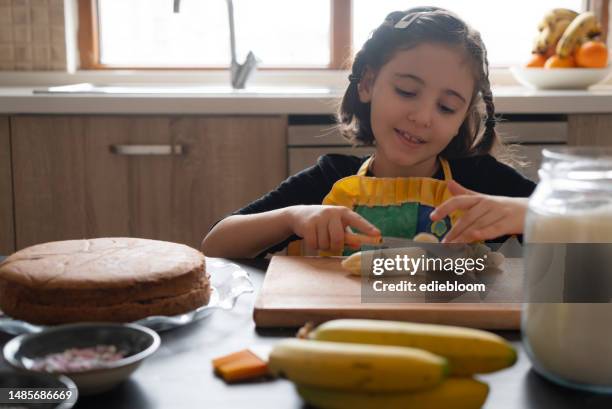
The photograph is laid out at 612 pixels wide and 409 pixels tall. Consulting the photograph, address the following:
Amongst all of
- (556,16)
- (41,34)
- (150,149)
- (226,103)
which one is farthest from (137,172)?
(556,16)

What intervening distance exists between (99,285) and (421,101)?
771mm

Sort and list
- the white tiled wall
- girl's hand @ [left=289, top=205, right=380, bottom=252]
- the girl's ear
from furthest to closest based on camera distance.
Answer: the white tiled wall < the girl's ear < girl's hand @ [left=289, top=205, right=380, bottom=252]

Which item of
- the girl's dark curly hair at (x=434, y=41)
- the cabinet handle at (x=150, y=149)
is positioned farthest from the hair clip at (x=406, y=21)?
the cabinet handle at (x=150, y=149)

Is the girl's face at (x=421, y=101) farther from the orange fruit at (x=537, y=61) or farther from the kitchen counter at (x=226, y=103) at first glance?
the orange fruit at (x=537, y=61)

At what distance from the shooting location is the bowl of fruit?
238 centimetres

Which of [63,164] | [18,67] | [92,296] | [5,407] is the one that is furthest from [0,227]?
[5,407]

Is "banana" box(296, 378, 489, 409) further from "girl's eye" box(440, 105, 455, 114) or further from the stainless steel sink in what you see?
the stainless steel sink

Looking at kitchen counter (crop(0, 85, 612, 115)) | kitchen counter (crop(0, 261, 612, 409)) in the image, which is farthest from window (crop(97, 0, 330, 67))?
kitchen counter (crop(0, 261, 612, 409))

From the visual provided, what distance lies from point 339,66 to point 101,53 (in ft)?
2.97

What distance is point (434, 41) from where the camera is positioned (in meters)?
1.42

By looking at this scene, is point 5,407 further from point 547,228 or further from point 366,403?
point 547,228

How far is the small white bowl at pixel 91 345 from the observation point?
0.61 m

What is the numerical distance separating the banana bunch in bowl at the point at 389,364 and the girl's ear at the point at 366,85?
99 centimetres

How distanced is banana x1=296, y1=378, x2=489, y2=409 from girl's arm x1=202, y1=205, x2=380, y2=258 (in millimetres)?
479
